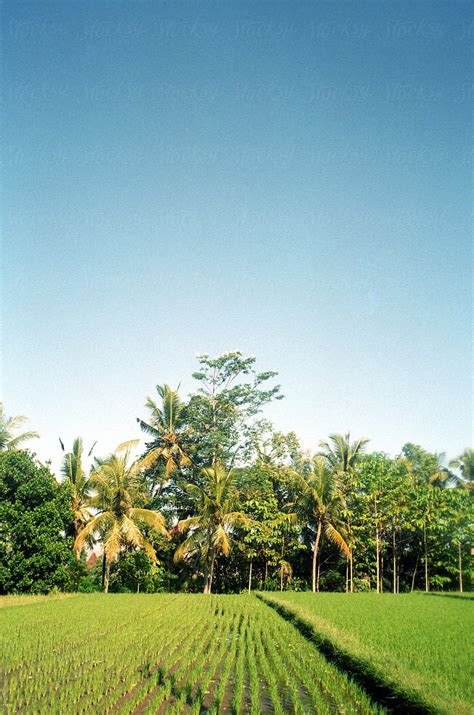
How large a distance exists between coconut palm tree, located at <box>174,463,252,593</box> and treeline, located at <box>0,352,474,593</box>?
69mm

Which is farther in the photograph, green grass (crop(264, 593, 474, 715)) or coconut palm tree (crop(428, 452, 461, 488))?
coconut palm tree (crop(428, 452, 461, 488))

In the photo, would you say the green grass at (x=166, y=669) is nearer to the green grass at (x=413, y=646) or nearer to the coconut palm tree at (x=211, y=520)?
the green grass at (x=413, y=646)

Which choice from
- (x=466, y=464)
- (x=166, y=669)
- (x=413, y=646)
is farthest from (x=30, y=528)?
(x=466, y=464)

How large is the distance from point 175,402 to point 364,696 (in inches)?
941

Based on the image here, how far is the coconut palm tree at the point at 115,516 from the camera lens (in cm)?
2330

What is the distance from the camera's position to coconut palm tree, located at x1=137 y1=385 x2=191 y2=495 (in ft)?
93.5

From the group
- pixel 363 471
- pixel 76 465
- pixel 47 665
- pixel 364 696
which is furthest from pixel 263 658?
pixel 363 471

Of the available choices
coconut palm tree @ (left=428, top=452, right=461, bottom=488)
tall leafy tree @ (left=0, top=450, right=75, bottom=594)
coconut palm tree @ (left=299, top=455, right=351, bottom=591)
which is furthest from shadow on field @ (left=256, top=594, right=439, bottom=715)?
coconut palm tree @ (left=428, top=452, right=461, bottom=488)

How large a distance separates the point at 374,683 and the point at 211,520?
63.8 feet

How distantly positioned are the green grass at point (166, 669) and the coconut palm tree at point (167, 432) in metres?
15.8

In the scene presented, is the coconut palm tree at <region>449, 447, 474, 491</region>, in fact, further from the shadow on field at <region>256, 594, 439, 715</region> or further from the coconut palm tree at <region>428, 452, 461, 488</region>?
the shadow on field at <region>256, 594, 439, 715</region>

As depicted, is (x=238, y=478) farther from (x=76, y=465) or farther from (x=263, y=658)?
(x=263, y=658)

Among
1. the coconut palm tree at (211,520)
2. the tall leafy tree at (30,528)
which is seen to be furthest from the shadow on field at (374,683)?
the coconut palm tree at (211,520)

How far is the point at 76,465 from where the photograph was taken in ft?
83.8
